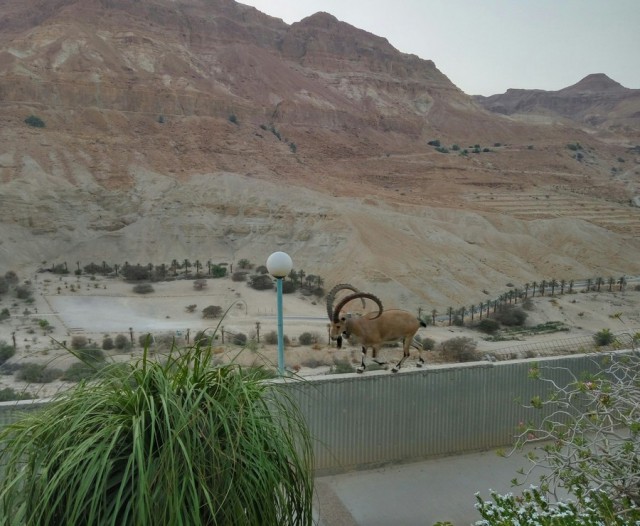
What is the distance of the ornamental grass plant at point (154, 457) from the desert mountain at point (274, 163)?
31.5 metres

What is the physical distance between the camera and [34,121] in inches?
2200

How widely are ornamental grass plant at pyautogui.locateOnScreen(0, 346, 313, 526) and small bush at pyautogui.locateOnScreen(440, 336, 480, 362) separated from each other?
1729 cm

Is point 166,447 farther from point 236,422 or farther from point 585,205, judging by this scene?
point 585,205

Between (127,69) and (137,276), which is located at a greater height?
(127,69)

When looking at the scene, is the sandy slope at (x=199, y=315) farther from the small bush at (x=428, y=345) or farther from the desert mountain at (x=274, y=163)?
the desert mountain at (x=274, y=163)

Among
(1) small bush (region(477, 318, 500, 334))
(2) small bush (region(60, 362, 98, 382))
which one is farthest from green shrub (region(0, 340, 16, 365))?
(1) small bush (region(477, 318, 500, 334))

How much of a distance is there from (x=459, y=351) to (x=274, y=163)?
43089 mm

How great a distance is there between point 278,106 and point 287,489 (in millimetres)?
78613

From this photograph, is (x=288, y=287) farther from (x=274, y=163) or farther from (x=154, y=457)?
(x=154, y=457)

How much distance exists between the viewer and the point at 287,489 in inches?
151

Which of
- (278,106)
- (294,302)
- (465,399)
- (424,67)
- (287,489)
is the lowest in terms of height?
(294,302)

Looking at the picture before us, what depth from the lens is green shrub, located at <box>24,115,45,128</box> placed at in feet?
182

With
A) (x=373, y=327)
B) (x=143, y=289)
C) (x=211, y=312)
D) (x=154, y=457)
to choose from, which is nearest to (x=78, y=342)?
(x=211, y=312)

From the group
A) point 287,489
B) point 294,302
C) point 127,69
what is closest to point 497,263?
point 294,302
